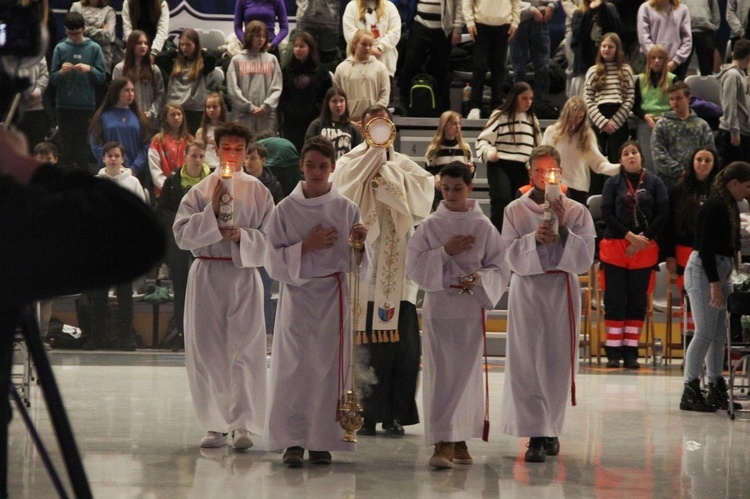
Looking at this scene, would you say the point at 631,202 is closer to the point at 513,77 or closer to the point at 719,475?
the point at 513,77

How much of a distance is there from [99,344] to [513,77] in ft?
21.1

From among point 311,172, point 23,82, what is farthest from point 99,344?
point 23,82

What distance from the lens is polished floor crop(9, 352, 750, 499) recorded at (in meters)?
5.95

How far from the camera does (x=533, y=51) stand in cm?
1475

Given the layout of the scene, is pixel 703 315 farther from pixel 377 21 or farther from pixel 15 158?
pixel 15 158

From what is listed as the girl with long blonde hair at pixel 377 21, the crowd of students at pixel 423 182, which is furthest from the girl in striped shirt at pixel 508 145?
the girl with long blonde hair at pixel 377 21

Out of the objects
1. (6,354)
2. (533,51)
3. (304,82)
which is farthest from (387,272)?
(533,51)

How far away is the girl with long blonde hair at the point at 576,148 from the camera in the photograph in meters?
12.3

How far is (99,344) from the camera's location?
12.3m

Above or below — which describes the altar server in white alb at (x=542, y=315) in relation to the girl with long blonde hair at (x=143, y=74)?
below

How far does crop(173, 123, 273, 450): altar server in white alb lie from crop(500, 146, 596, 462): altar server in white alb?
1.57 meters

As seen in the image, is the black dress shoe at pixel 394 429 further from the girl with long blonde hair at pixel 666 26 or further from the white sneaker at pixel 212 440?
the girl with long blonde hair at pixel 666 26

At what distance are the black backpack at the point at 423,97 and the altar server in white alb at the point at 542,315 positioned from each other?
7.56 meters

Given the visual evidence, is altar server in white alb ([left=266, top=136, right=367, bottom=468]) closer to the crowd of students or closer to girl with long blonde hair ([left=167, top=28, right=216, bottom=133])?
the crowd of students
